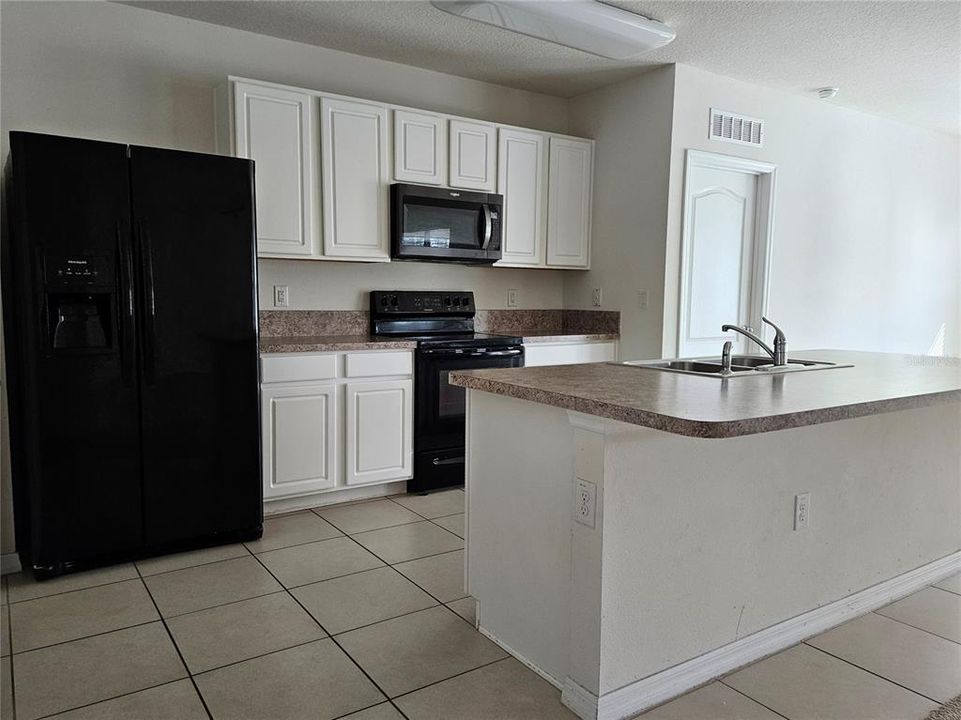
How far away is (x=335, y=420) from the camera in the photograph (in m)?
3.66

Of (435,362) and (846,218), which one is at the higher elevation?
(846,218)

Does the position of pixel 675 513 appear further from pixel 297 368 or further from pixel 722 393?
pixel 297 368

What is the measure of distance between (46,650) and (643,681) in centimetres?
187

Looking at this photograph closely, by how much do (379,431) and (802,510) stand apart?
7.21 feet

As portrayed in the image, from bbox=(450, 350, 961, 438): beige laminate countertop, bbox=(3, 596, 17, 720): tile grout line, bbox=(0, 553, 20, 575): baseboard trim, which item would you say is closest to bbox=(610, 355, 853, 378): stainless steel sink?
bbox=(450, 350, 961, 438): beige laminate countertop

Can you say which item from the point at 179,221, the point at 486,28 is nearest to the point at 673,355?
the point at 486,28

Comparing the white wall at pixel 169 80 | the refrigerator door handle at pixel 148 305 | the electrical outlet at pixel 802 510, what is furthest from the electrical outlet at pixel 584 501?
the white wall at pixel 169 80

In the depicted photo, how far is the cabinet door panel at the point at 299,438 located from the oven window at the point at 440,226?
1018mm

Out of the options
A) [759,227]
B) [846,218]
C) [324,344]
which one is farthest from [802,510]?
[846,218]

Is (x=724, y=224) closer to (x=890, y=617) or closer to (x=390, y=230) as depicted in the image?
(x=390, y=230)

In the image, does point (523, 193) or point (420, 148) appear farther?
point (523, 193)

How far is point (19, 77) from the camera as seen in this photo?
125 inches

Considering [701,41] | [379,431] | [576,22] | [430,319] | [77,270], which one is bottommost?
[379,431]

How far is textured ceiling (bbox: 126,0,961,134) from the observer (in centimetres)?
336
